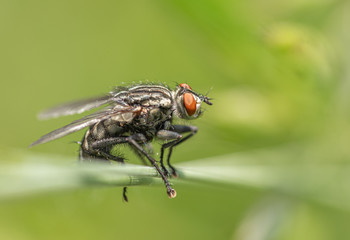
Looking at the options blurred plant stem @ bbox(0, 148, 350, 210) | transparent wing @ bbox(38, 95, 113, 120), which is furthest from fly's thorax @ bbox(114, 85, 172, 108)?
blurred plant stem @ bbox(0, 148, 350, 210)

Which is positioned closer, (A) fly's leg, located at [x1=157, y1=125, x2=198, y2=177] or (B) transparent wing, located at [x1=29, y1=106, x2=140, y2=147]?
(B) transparent wing, located at [x1=29, y1=106, x2=140, y2=147]

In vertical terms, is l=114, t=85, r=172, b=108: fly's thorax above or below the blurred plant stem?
above

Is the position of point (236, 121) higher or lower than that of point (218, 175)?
higher

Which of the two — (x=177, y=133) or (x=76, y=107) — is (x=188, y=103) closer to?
(x=177, y=133)

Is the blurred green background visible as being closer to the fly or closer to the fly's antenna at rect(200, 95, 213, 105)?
the fly's antenna at rect(200, 95, 213, 105)

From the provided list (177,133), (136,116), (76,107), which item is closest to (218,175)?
(177,133)

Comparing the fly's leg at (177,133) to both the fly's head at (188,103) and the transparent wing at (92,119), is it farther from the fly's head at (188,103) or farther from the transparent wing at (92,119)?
the transparent wing at (92,119)

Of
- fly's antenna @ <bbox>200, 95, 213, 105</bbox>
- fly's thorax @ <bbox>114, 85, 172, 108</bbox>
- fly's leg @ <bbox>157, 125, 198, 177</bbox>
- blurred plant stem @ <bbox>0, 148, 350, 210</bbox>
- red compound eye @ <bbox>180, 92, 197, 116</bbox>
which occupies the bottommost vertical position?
blurred plant stem @ <bbox>0, 148, 350, 210</bbox>

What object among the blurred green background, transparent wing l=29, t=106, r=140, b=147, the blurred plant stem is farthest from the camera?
the blurred green background
